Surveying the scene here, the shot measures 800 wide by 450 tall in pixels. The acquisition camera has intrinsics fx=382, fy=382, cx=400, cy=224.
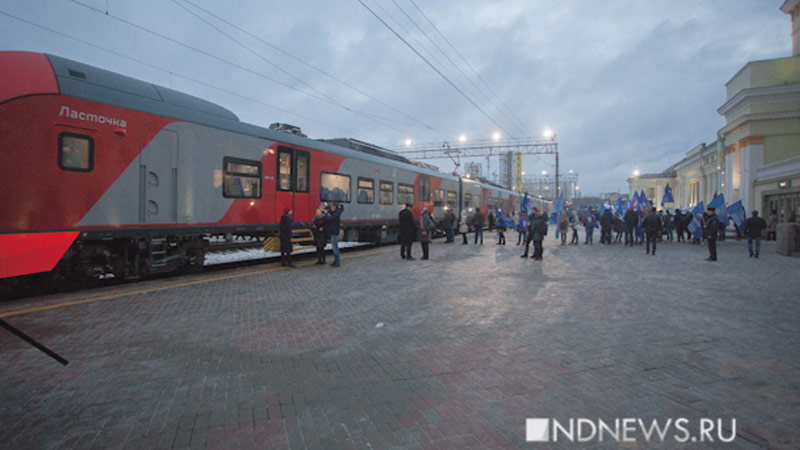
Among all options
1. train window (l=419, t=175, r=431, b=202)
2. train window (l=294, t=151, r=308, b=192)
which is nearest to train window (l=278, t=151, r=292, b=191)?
train window (l=294, t=151, r=308, b=192)

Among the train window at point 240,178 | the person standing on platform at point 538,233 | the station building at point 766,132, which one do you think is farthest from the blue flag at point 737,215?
the train window at point 240,178

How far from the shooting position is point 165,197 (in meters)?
8.01

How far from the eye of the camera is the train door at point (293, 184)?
35.7 ft

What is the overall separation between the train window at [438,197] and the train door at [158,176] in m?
13.8

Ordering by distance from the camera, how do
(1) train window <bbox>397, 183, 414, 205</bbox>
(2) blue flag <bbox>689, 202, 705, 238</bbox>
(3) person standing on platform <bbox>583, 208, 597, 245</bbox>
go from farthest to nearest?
(3) person standing on platform <bbox>583, 208, 597, 245</bbox>
(2) blue flag <bbox>689, 202, 705, 238</bbox>
(1) train window <bbox>397, 183, 414, 205</bbox>

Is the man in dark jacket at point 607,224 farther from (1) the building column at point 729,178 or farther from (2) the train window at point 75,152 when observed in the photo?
(2) the train window at point 75,152

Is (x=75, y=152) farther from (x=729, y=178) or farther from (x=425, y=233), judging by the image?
(x=729, y=178)

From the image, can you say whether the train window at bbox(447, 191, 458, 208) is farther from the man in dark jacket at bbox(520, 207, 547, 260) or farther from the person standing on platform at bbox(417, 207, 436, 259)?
the man in dark jacket at bbox(520, 207, 547, 260)

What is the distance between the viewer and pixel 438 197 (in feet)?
68.1

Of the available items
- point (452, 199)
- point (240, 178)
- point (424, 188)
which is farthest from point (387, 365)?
point (452, 199)

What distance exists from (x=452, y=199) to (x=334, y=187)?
10.9 meters

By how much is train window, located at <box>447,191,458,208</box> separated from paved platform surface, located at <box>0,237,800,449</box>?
14915mm

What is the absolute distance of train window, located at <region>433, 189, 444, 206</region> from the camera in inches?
801

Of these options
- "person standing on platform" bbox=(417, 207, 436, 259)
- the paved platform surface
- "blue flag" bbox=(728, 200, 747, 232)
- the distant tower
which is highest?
the distant tower
